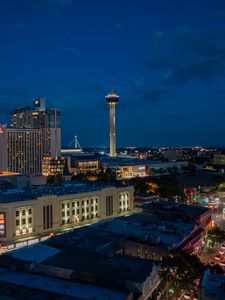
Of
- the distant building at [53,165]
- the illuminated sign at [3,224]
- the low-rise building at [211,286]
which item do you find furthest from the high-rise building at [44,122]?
the low-rise building at [211,286]

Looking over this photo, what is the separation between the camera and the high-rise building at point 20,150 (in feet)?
289

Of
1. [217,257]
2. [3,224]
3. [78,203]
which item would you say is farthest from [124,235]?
[78,203]

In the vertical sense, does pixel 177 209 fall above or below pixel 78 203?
below

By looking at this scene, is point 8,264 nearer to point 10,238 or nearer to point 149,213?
point 10,238

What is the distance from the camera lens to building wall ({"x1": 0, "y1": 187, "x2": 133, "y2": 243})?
106 feet

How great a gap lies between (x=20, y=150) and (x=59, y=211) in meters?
59.0

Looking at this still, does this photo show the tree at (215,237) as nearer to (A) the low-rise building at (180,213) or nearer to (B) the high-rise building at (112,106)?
(A) the low-rise building at (180,213)

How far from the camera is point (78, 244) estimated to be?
24.1 m

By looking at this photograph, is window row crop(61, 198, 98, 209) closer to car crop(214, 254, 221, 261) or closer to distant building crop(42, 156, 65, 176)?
car crop(214, 254, 221, 261)

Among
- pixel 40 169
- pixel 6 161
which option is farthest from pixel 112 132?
pixel 6 161

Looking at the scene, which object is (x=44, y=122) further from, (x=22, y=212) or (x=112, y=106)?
(x=22, y=212)

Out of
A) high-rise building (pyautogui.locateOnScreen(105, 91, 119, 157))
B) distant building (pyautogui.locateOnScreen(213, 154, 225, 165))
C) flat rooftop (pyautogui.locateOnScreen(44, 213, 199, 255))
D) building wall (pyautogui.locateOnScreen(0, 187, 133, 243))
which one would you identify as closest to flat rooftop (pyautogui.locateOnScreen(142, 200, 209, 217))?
building wall (pyautogui.locateOnScreen(0, 187, 133, 243))

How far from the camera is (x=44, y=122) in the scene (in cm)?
11156

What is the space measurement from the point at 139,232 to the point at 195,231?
550cm
